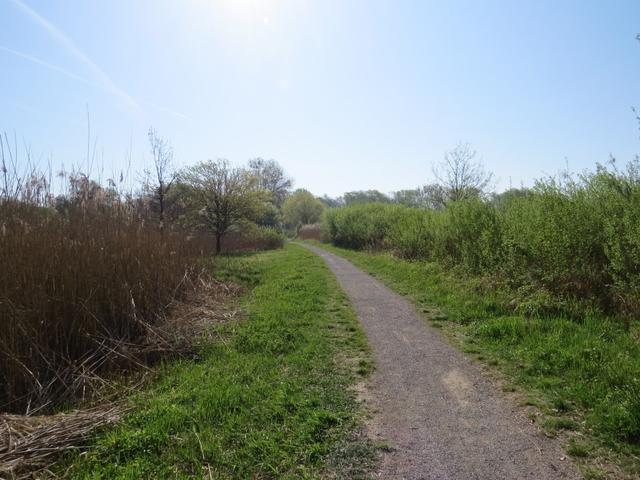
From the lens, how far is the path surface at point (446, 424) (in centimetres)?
298

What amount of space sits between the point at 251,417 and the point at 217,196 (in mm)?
24104

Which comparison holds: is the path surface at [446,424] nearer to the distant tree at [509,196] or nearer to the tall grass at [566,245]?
the tall grass at [566,245]

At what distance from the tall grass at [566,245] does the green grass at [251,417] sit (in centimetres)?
400

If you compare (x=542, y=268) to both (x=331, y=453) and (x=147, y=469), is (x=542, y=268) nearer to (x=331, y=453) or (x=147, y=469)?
(x=331, y=453)

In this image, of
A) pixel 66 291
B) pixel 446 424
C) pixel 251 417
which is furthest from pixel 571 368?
pixel 66 291

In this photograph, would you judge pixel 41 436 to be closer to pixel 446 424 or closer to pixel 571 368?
pixel 446 424

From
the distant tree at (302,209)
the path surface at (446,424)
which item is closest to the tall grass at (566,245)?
the path surface at (446,424)

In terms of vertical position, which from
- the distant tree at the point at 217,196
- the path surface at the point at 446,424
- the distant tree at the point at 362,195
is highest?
the distant tree at the point at 362,195

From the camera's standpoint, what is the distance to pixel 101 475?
2.93m

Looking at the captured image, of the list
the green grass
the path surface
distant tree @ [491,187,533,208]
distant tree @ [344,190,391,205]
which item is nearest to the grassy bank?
the path surface

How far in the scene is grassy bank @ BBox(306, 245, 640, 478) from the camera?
3251 mm

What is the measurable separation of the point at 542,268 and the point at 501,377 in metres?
3.95

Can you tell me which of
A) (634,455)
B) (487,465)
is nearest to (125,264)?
(487,465)

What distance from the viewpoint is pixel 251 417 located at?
373cm
